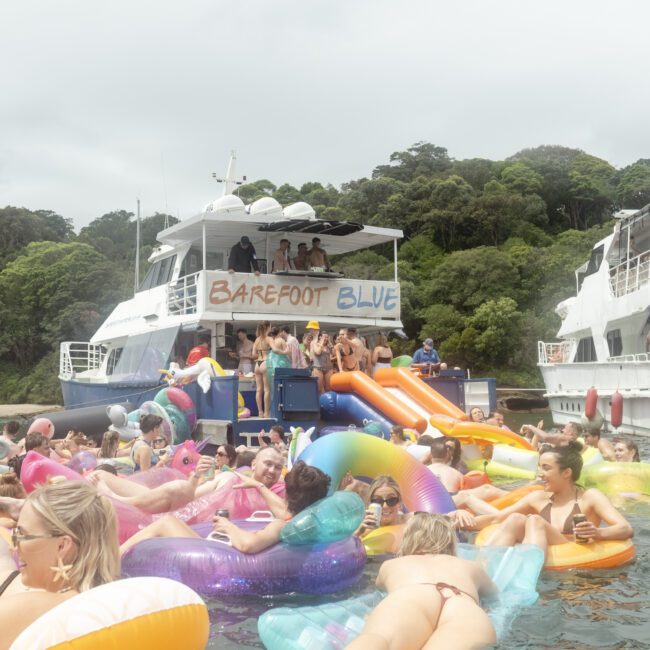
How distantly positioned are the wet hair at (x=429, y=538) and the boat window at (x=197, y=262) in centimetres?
1388

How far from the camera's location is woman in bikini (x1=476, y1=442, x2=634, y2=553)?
6484mm

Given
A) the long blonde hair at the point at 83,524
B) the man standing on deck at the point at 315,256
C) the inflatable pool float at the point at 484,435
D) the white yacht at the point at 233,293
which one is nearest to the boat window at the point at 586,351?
the white yacht at the point at 233,293

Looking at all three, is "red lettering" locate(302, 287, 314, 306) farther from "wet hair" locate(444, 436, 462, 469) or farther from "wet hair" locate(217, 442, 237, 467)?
"wet hair" locate(444, 436, 462, 469)

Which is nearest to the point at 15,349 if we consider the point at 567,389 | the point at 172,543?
the point at 567,389

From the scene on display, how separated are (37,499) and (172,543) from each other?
2916mm

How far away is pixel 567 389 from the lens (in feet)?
78.8

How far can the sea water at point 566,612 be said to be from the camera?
4.91 metres

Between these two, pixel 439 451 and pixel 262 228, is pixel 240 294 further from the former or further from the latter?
pixel 439 451

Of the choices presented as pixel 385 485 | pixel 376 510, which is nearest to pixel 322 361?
pixel 385 485

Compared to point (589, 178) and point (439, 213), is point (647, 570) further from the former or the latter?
point (589, 178)

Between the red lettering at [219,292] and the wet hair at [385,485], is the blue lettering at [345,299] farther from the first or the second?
the wet hair at [385,485]

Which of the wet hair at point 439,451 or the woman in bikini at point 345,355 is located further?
the woman in bikini at point 345,355

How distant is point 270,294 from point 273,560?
10949mm

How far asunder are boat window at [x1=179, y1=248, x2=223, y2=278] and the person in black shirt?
1616mm
